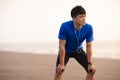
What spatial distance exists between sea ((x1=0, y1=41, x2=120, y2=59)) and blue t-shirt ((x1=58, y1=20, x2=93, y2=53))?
496 centimetres

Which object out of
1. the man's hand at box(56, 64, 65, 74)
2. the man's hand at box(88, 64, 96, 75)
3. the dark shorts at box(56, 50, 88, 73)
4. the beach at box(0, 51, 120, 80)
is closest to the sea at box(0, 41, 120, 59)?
the beach at box(0, 51, 120, 80)

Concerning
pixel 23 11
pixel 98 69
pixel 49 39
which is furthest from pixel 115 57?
pixel 23 11

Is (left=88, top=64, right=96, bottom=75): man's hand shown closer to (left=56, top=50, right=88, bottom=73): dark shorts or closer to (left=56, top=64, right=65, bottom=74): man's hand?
(left=56, top=50, right=88, bottom=73): dark shorts

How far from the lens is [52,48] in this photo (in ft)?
34.9

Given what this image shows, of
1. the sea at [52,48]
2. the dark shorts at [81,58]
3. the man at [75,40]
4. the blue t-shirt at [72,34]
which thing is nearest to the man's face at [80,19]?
the man at [75,40]

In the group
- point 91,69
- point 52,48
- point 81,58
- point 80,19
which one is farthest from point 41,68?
point 80,19

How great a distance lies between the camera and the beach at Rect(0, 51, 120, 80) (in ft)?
22.0

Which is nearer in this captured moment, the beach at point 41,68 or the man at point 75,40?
the man at point 75,40

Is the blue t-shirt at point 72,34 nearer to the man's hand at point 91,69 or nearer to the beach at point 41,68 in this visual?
the man's hand at point 91,69

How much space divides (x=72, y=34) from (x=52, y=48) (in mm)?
6368

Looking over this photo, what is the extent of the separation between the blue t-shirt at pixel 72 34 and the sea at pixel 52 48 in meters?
4.96

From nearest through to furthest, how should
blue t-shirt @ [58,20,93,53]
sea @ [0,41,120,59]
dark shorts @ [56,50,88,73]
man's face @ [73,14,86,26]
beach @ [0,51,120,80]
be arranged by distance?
man's face @ [73,14,86,26]
blue t-shirt @ [58,20,93,53]
dark shorts @ [56,50,88,73]
beach @ [0,51,120,80]
sea @ [0,41,120,59]

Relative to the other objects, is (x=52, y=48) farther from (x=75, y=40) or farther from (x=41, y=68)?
(x=75, y=40)

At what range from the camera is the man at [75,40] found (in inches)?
165
